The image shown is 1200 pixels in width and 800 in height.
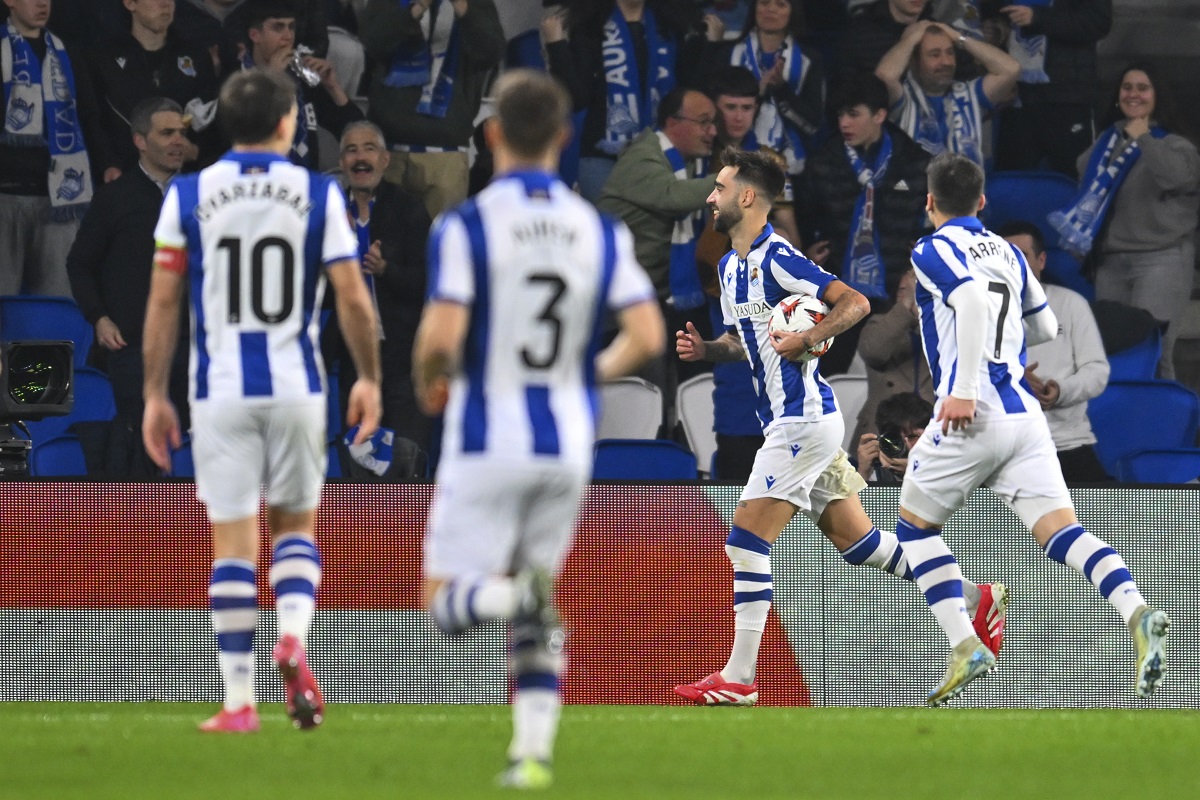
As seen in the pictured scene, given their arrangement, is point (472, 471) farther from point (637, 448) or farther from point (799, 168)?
point (799, 168)

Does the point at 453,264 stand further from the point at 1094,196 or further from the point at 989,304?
the point at 1094,196

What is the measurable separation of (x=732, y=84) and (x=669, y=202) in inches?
35.3

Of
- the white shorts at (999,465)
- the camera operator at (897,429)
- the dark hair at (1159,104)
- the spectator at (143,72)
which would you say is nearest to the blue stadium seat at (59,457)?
the spectator at (143,72)

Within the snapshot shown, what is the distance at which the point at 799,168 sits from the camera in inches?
408

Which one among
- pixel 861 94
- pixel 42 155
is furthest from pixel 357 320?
pixel 861 94

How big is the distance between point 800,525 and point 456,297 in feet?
14.2

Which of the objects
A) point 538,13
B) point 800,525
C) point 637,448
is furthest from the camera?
point 538,13

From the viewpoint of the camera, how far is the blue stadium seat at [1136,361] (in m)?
10.4

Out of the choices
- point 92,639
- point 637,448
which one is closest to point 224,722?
point 92,639

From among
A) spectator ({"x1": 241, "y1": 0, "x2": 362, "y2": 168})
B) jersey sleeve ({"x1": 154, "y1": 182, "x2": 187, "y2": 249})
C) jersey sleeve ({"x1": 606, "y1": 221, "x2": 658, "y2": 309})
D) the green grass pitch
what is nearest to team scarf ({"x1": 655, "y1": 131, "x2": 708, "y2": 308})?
spectator ({"x1": 241, "y1": 0, "x2": 362, "y2": 168})

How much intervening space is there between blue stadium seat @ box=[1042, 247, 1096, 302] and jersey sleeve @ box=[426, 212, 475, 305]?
23.8 ft

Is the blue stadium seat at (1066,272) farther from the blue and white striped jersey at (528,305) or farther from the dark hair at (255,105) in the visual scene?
the blue and white striped jersey at (528,305)

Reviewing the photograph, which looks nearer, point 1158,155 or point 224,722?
point 224,722

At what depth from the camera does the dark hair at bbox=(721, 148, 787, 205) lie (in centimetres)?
739
